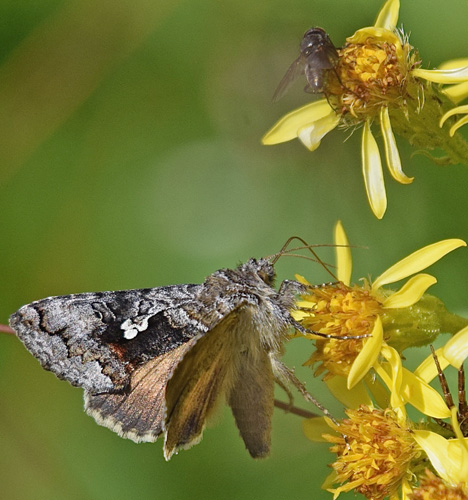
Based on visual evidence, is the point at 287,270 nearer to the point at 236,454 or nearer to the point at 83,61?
the point at 236,454

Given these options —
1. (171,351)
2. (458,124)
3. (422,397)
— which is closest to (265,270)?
(171,351)

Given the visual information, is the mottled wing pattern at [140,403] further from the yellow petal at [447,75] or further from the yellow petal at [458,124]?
the yellow petal at [447,75]

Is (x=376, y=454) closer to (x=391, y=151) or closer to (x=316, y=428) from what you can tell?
(x=316, y=428)

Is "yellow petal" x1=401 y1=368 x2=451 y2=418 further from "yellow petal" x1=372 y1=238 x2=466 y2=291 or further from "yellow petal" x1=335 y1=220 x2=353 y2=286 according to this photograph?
"yellow petal" x1=335 y1=220 x2=353 y2=286

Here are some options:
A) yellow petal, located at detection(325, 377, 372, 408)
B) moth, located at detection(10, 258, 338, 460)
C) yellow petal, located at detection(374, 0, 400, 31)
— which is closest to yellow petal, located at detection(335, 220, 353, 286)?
moth, located at detection(10, 258, 338, 460)

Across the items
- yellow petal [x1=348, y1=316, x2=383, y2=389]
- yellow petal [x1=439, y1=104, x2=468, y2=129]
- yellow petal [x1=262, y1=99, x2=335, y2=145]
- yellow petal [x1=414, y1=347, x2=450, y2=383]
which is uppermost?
yellow petal [x1=262, y1=99, x2=335, y2=145]

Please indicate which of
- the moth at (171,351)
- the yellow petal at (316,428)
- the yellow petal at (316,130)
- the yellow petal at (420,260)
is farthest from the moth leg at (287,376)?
the yellow petal at (316,130)
